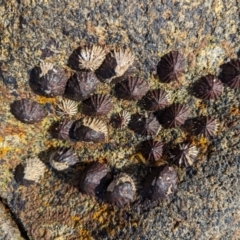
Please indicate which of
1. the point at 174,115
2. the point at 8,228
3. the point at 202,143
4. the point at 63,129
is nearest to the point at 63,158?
the point at 63,129

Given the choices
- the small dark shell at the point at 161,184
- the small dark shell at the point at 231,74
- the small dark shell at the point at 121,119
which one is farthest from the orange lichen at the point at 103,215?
the small dark shell at the point at 231,74

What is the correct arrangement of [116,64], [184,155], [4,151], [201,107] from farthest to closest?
[4,151]
[201,107]
[184,155]
[116,64]

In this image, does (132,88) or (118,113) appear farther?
(118,113)

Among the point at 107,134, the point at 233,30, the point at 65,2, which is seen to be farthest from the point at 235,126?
the point at 65,2

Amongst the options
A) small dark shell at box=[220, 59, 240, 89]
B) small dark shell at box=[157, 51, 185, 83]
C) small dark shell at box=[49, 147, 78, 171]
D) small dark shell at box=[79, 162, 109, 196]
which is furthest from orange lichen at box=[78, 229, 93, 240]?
small dark shell at box=[220, 59, 240, 89]

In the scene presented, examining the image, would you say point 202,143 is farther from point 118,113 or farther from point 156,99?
point 118,113

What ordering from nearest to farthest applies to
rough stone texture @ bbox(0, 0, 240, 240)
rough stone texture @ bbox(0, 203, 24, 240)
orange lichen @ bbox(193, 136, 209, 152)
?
rough stone texture @ bbox(0, 0, 240, 240) < orange lichen @ bbox(193, 136, 209, 152) < rough stone texture @ bbox(0, 203, 24, 240)

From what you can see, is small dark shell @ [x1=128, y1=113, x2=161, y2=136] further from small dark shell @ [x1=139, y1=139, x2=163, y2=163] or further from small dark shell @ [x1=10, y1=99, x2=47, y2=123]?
small dark shell @ [x1=10, y1=99, x2=47, y2=123]
